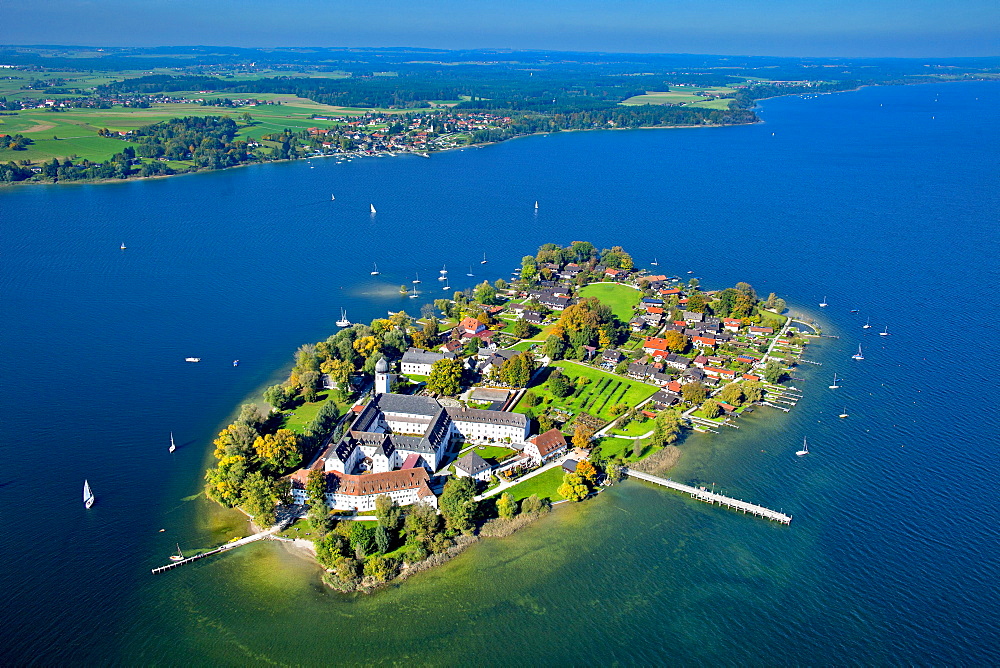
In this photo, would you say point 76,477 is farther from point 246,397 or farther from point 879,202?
point 879,202

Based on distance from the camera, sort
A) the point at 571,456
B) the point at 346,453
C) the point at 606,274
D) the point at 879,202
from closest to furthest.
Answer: the point at 346,453 < the point at 571,456 < the point at 606,274 < the point at 879,202

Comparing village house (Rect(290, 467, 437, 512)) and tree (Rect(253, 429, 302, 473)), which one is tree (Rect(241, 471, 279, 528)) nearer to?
village house (Rect(290, 467, 437, 512))

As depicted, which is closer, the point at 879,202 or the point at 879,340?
the point at 879,340

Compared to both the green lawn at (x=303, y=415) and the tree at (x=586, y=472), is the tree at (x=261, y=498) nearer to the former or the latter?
the green lawn at (x=303, y=415)

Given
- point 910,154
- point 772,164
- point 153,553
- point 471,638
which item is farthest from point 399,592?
point 910,154

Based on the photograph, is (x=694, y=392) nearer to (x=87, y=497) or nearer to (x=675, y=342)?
(x=675, y=342)

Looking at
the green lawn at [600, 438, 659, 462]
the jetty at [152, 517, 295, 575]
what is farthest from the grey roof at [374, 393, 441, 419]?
the green lawn at [600, 438, 659, 462]

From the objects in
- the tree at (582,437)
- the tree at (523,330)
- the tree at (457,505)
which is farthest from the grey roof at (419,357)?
the tree at (457,505)
